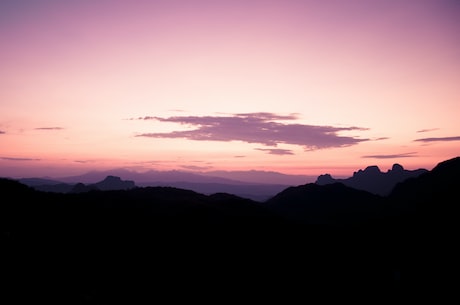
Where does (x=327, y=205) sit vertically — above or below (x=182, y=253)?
below

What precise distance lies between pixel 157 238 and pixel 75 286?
2583 cm

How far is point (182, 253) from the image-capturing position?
54531mm

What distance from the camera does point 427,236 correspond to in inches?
2790

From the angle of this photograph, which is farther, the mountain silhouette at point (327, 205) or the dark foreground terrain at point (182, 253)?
the mountain silhouette at point (327, 205)

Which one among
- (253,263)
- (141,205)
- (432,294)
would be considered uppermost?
(141,205)

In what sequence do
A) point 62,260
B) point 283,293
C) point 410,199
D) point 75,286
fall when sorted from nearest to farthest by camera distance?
1. point 75,286
2. point 62,260
3. point 283,293
4. point 410,199

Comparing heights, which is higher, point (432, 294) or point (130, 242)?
point (130, 242)

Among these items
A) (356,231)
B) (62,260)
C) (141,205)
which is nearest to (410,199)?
(356,231)

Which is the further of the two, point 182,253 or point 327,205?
point 327,205

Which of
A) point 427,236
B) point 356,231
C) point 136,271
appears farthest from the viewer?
point 356,231

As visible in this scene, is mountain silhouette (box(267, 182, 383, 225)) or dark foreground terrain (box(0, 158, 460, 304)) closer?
dark foreground terrain (box(0, 158, 460, 304))

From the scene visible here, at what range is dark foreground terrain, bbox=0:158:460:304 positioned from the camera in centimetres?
3434

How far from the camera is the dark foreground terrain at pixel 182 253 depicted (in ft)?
113

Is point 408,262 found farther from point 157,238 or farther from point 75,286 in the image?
point 75,286
